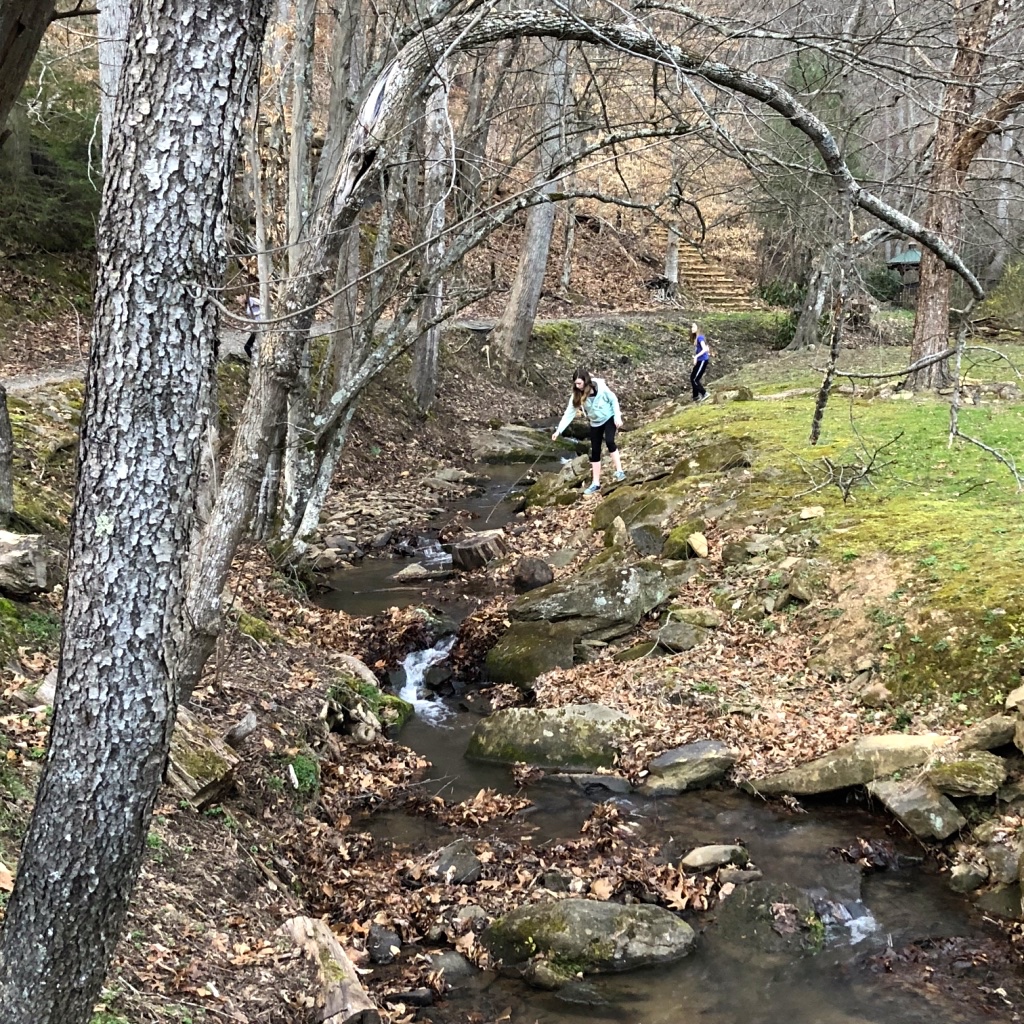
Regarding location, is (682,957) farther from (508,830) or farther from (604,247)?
(604,247)

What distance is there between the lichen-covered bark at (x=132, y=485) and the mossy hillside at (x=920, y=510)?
4100mm

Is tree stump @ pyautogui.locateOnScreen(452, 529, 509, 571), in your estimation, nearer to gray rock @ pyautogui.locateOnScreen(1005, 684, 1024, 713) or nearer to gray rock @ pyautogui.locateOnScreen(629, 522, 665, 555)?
gray rock @ pyautogui.locateOnScreen(629, 522, 665, 555)

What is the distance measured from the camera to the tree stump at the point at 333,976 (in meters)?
3.98

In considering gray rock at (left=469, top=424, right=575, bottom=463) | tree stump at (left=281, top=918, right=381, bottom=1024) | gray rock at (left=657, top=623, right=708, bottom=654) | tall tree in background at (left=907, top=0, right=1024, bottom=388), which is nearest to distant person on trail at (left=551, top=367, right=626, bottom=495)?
gray rock at (left=657, top=623, right=708, bottom=654)

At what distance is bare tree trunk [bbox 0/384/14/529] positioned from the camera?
6359 mm

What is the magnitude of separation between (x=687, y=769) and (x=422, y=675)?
10.4 feet

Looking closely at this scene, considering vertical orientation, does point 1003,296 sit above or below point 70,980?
above

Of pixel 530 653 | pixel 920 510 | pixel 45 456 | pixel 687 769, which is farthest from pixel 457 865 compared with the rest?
pixel 45 456

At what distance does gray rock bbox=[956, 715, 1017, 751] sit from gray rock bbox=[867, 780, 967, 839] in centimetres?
42

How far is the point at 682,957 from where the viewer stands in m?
5.03

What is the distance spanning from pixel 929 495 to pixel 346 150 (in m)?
7.06

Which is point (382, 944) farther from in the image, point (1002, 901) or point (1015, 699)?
point (1015, 699)

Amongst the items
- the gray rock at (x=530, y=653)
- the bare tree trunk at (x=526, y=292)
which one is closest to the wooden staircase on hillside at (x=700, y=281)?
the bare tree trunk at (x=526, y=292)

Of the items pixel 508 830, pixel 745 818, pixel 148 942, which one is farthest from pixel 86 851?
pixel 745 818
